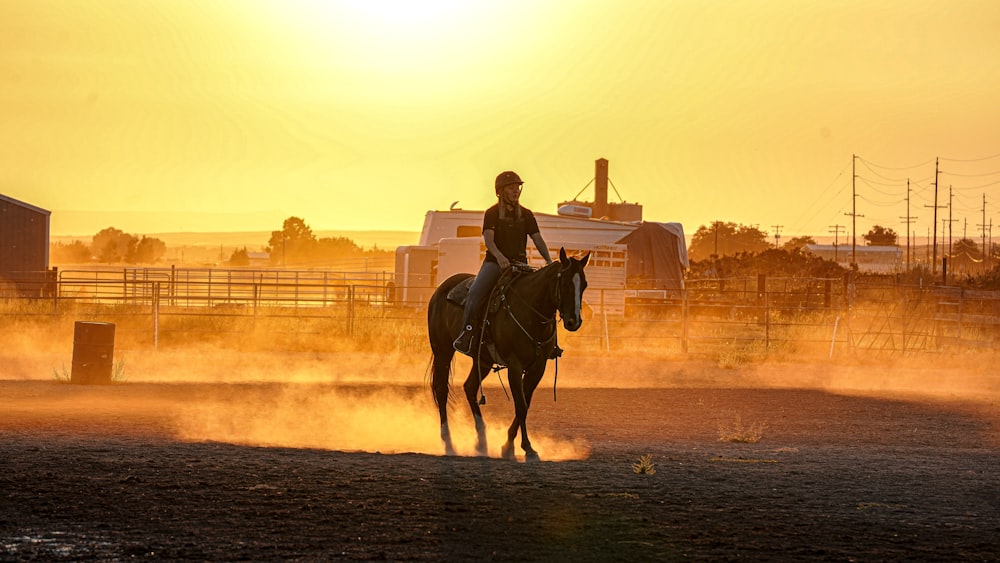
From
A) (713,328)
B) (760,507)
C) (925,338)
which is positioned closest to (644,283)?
(713,328)

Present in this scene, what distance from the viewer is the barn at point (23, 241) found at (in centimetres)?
4875

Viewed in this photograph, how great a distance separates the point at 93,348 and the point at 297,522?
1226 centimetres

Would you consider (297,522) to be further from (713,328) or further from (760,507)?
(713,328)

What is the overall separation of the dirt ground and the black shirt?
196cm

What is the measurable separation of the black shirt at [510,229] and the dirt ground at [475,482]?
1959 millimetres

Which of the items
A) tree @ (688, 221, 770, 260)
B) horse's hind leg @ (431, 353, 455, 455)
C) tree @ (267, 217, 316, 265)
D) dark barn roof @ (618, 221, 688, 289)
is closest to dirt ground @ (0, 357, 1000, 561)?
horse's hind leg @ (431, 353, 455, 455)

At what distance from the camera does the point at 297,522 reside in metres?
7.94

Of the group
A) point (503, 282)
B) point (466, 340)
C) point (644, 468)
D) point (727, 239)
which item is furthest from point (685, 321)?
point (727, 239)

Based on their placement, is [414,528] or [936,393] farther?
[936,393]

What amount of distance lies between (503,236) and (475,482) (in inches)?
119

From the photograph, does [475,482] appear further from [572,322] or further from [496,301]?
[496,301]

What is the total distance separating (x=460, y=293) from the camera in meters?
12.7

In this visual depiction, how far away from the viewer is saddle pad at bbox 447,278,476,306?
1262 cm

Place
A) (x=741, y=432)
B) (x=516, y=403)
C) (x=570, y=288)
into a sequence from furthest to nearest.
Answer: (x=741, y=432)
(x=516, y=403)
(x=570, y=288)
